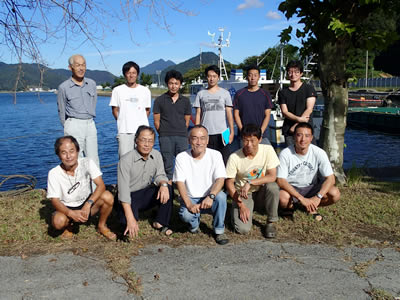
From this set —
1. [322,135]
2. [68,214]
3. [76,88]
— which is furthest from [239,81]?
[68,214]

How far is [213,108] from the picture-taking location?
5.32 m

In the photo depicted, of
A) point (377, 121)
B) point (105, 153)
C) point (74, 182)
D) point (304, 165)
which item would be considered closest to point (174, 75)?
point (74, 182)

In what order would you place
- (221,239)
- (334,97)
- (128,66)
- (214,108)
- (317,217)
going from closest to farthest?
1. (221,239)
2. (317,217)
3. (128,66)
4. (214,108)
5. (334,97)

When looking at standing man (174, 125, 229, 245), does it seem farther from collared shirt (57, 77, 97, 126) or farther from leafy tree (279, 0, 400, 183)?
leafy tree (279, 0, 400, 183)

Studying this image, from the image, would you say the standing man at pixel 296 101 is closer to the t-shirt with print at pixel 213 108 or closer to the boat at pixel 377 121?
the t-shirt with print at pixel 213 108

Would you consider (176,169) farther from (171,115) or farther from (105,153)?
(105,153)

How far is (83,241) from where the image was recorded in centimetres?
402

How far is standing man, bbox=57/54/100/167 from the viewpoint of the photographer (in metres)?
4.73

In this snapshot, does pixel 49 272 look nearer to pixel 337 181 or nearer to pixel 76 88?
pixel 76 88

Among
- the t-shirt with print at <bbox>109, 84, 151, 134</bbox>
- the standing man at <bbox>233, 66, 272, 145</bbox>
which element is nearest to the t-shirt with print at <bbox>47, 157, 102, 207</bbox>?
the t-shirt with print at <bbox>109, 84, 151, 134</bbox>

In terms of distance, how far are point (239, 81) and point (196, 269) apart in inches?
662

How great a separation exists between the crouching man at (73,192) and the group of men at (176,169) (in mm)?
11

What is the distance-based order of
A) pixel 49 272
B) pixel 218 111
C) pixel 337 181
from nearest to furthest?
pixel 49 272 < pixel 218 111 < pixel 337 181

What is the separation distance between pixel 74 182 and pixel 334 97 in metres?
4.13
